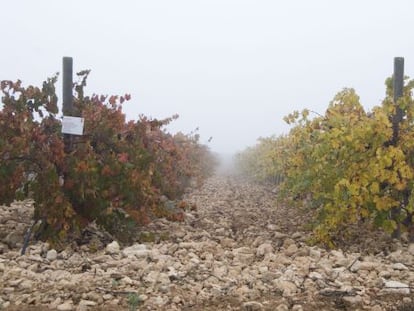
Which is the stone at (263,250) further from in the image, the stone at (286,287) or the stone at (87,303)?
the stone at (87,303)

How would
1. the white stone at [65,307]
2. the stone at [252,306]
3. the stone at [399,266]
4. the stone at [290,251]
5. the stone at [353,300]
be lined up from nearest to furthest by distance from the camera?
the white stone at [65,307], the stone at [252,306], the stone at [353,300], the stone at [399,266], the stone at [290,251]

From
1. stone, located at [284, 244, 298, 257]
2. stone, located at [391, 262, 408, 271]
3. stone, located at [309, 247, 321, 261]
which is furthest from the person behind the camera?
stone, located at [284, 244, 298, 257]

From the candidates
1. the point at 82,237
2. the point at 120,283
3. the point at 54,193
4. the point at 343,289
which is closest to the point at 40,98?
the point at 54,193

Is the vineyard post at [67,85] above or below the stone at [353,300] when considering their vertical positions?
above

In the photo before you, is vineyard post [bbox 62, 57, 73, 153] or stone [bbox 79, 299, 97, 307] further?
vineyard post [bbox 62, 57, 73, 153]

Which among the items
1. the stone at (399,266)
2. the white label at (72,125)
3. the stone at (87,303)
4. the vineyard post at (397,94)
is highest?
the vineyard post at (397,94)

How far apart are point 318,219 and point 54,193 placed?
330 cm

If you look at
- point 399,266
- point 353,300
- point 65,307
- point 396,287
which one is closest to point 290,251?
point 399,266

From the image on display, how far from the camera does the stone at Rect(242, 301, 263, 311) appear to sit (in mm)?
3424

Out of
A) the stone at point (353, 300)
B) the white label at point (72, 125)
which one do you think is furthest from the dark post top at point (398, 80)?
the white label at point (72, 125)

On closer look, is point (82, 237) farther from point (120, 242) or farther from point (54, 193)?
point (54, 193)

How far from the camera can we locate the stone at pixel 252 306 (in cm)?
342

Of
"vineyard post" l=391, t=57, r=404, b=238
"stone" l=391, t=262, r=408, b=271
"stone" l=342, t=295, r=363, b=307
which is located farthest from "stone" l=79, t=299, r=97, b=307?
"vineyard post" l=391, t=57, r=404, b=238

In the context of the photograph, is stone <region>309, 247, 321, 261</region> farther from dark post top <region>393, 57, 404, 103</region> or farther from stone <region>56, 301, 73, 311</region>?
stone <region>56, 301, 73, 311</region>
